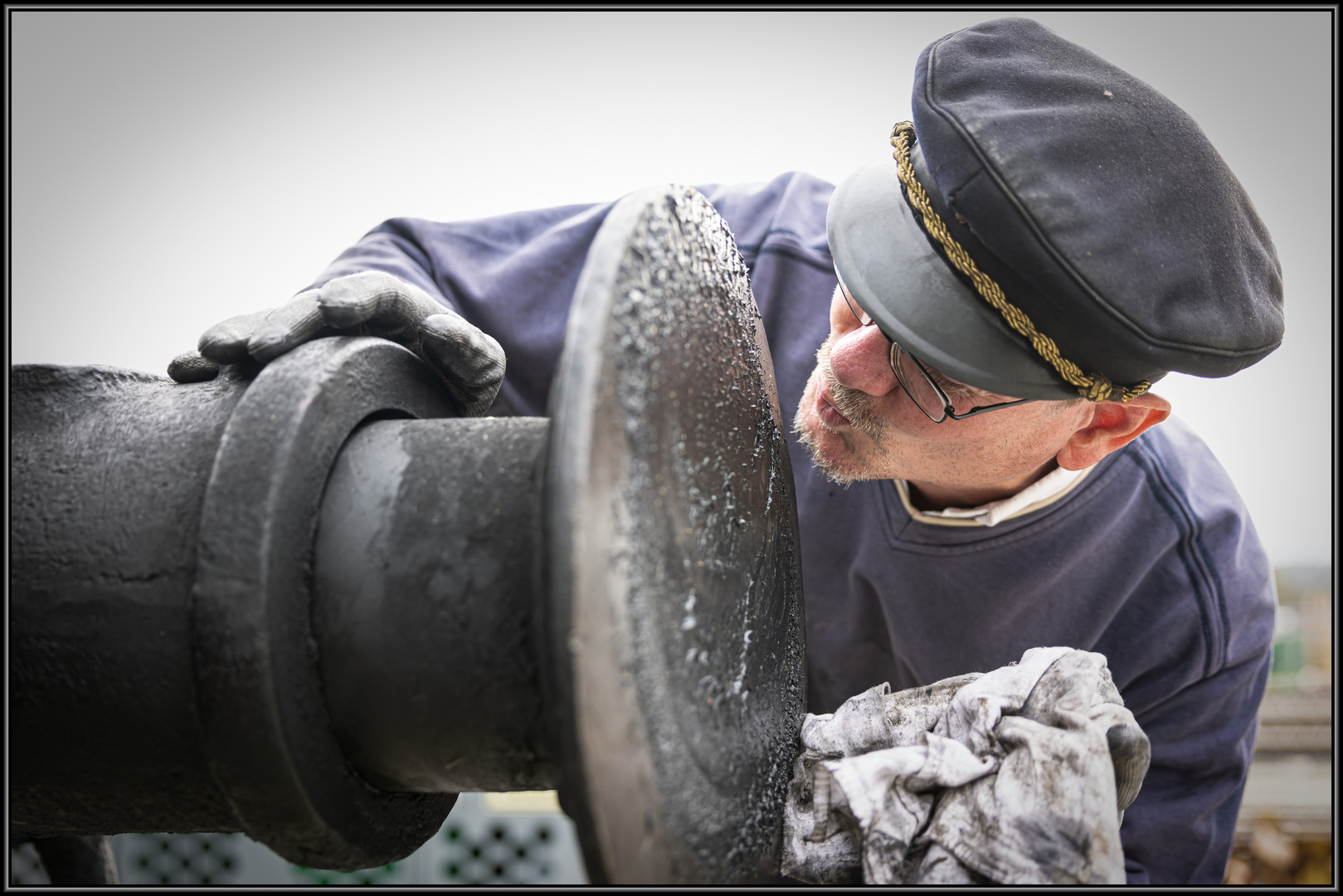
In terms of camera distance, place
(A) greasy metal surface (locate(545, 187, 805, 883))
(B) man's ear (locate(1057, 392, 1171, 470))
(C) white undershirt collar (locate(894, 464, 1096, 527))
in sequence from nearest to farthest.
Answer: (A) greasy metal surface (locate(545, 187, 805, 883)), (B) man's ear (locate(1057, 392, 1171, 470)), (C) white undershirt collar (locate(894, 464, 1096, 527))

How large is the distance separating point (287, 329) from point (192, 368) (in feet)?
0.67

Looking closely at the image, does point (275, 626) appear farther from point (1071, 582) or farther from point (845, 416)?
point (1071, 582)

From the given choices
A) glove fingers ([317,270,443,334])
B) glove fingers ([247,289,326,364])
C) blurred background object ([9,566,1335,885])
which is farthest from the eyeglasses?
blurred background object ([9,566,1335,885])

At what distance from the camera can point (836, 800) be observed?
949mm

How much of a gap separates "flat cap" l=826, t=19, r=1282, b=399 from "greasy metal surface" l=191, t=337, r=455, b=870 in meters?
0.86

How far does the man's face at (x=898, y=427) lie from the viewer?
1.46 metres

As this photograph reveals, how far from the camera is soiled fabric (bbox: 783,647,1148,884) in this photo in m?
0.84

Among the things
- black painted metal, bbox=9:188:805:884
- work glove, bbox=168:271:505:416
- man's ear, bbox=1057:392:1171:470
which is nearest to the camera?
black painted metal, bbox=9:188:805:884

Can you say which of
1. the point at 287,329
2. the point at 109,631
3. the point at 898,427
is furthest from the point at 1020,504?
the point at 109,631

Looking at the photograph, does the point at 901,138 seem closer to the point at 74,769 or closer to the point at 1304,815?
the point at 74,769

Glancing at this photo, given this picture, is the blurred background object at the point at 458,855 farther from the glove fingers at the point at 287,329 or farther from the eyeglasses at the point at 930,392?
the glove fingers at the point at 287,329

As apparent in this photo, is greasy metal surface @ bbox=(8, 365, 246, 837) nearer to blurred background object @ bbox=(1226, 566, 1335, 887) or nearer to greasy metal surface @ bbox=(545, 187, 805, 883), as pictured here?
greasy metal surface @ bbox=(545, 187, 805, 883)

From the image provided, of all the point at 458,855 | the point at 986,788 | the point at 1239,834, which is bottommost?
the point at 1239,834

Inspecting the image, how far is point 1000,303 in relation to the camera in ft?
3.80
